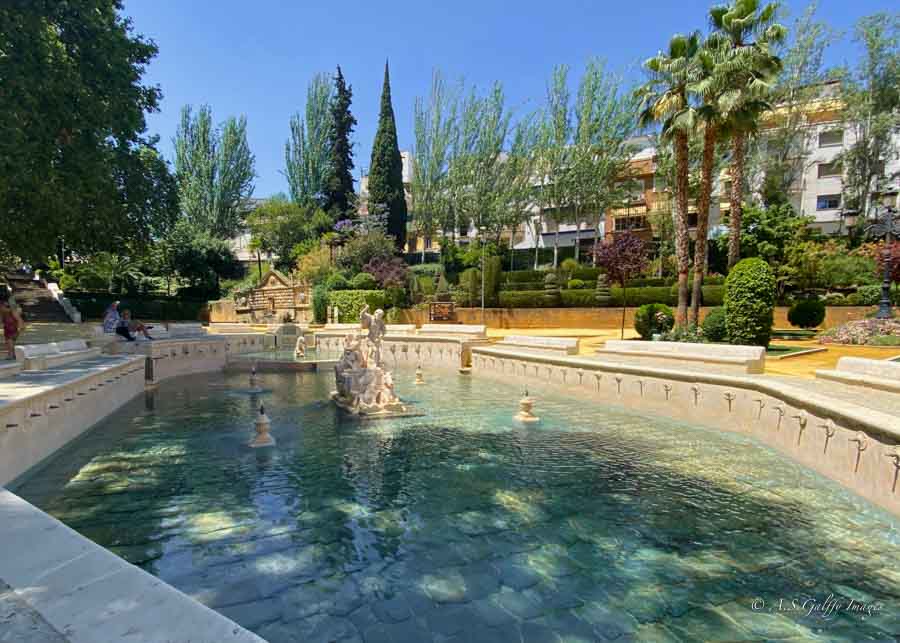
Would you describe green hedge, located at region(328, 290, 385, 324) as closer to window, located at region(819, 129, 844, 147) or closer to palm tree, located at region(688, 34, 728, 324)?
palm tree, located at region(688, 34, 728, 324)

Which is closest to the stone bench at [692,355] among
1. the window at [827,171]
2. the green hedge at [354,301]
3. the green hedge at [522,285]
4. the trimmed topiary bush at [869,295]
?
the trimmed topiary bush at [869,295]

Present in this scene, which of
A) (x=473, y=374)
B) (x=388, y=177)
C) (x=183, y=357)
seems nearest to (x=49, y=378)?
(x=183, y=357)

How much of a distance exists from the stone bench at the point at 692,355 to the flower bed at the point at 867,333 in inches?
329

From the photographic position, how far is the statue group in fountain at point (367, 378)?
11.0 meters

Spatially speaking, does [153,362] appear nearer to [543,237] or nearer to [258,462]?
[258,462]

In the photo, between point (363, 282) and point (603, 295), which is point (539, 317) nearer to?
point (603, 295)

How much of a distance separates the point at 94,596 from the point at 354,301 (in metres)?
32.4

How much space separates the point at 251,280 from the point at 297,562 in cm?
4385

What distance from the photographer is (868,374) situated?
31.1 ft

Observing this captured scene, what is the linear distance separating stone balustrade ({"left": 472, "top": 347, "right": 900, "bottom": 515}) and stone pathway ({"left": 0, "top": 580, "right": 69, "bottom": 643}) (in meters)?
7.56

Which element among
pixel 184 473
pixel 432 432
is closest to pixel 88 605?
pixel 184 473

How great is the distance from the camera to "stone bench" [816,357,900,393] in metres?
8.83

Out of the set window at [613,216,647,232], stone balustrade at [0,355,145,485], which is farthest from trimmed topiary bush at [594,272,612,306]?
stone balustrade at [0,355,145,485]

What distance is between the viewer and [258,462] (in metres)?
7.79
